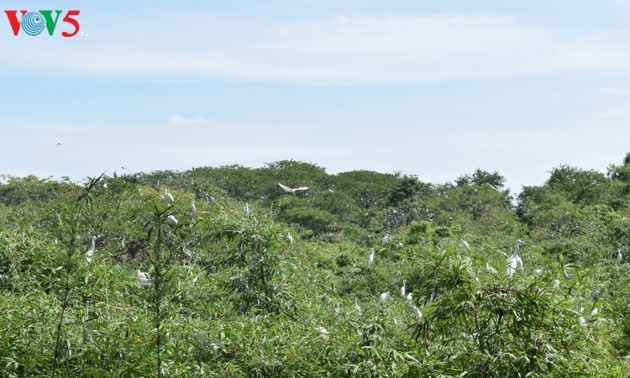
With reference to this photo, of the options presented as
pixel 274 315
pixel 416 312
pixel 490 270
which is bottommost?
pixel 274 315

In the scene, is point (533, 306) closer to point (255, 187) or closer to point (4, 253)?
point (4, 253)

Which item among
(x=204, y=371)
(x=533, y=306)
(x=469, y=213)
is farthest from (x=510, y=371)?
(x=469, y=213)

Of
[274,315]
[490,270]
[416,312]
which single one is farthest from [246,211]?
[490,270]

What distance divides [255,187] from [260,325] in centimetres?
2686

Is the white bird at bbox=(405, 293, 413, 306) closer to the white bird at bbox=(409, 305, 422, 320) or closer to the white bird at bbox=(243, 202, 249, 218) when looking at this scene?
the white bird at bbox=(409, 305, 422, 320)

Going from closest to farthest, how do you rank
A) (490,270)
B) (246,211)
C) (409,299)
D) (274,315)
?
1. (490,270)
2. (409,299)
3. (274,315)
4. (246,211)

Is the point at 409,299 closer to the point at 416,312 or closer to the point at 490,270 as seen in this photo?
the point at 416,312

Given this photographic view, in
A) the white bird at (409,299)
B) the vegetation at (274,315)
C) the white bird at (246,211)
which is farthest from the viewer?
the white bird at (246,211)

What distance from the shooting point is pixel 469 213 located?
2438cm

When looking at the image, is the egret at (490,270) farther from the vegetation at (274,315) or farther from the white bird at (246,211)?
the white bird at (246,211)

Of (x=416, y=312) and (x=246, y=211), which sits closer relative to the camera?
(x=416, y=312)

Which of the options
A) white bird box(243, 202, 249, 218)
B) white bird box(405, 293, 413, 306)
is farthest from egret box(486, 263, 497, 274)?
white bird box(243, 202, 249, 218)

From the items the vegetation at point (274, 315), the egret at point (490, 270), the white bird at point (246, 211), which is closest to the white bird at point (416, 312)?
the vegetation at point (274, 315)

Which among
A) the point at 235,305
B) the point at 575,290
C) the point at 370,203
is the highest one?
the point at 575,290
